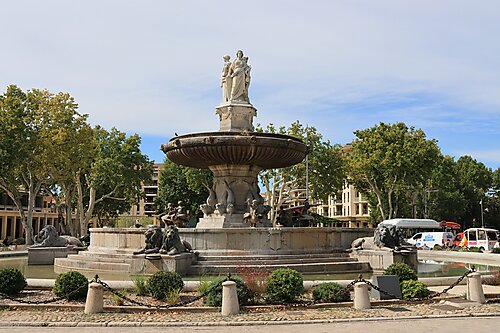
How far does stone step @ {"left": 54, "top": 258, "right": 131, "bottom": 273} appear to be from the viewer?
15373 millimetres

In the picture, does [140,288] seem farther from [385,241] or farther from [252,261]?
[385,241]

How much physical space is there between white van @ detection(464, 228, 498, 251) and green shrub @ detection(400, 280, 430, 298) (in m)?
36.3

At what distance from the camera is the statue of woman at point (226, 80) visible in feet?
70.4

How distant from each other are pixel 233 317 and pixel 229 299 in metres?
0.36

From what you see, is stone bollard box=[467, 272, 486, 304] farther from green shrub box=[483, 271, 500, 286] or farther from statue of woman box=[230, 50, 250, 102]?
statue of woman box=[230, 50, 250, 102]

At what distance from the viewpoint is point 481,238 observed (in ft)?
151

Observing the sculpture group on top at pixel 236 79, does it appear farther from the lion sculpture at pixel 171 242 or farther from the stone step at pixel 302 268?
the stone step at pixel 302 268

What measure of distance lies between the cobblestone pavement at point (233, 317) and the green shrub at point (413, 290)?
1.85 ft

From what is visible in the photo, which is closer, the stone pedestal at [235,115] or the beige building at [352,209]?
the stone pedestal at [235,115]

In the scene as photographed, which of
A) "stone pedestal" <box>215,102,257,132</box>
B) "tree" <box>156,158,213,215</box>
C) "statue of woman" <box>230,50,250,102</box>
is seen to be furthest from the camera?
"tree" <box>156,158,213,215</box>

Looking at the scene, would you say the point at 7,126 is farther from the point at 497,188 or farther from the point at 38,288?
the point at 497,188

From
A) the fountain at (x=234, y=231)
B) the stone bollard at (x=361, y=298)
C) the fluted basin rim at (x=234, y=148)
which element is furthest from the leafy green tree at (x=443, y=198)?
the stone bollard at (x=361, y=298)

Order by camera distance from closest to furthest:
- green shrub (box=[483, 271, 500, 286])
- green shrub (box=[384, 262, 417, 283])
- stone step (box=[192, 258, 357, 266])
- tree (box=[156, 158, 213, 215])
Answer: green shrub (box=[384, 262, 417, 283]), green shrub (box=[483, 271, 500, 286]), stone step (box=[192, 258, 357, 266]), tree (box=[156, 158, 213, 215])

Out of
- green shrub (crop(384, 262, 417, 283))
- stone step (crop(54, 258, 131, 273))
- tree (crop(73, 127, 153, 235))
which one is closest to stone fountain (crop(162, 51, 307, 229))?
stone step (crop(54, 258, 131, 273))
